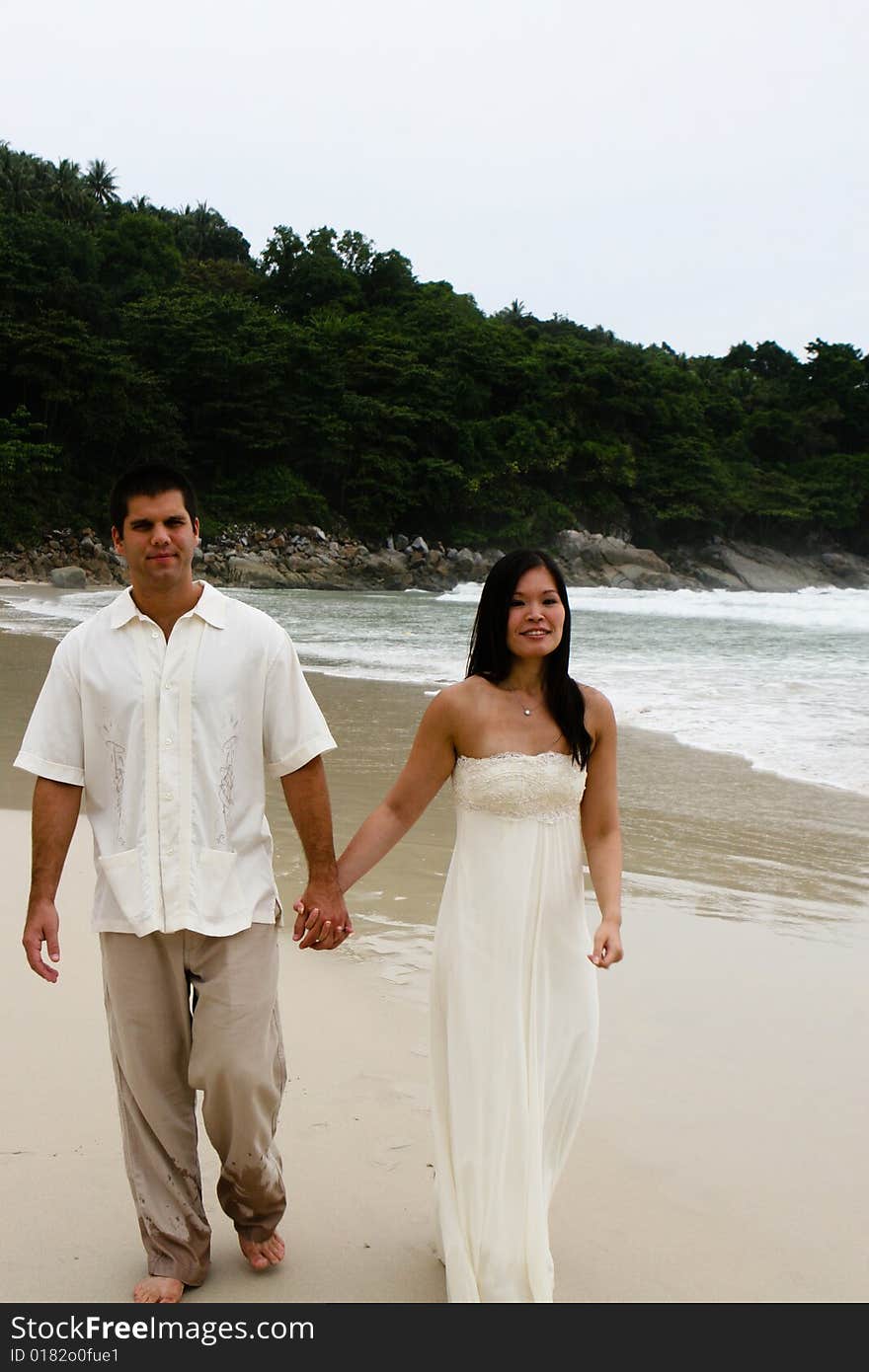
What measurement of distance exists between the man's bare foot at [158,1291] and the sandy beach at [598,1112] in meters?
0.07

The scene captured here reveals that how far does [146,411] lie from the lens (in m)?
45.2

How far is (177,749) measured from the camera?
2387 mm

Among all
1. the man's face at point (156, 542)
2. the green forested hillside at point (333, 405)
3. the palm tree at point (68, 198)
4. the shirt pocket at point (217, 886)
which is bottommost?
the shirt pocket at point (217, 886)

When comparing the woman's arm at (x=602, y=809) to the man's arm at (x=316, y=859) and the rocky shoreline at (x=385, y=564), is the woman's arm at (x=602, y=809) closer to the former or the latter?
the man's arm at (x=316, y=859)

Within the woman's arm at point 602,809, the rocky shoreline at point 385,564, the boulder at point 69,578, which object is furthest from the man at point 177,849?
the rocky shoreline at point 385,564

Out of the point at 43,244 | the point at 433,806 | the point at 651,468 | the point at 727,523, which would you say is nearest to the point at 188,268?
the point at 43,244

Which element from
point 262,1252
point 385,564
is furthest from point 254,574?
point 262,1252

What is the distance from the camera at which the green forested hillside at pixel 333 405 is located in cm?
4331

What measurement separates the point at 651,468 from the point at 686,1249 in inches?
2328

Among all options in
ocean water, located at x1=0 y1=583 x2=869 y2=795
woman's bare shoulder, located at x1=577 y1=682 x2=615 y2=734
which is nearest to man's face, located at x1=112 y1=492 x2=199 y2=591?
woman's bare shoulder, located at x1=577 y1=682 x2=615 y2=734

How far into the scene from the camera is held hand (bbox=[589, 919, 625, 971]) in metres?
2.49

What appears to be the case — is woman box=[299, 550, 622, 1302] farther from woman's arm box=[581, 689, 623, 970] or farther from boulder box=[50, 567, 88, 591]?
boulder box=[50, 567, 88, 591]

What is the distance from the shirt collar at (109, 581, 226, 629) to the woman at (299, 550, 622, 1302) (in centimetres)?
49
